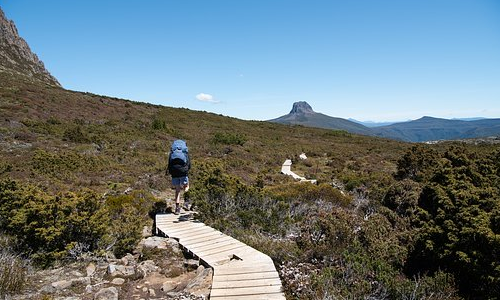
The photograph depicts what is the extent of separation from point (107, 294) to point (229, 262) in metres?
1.68

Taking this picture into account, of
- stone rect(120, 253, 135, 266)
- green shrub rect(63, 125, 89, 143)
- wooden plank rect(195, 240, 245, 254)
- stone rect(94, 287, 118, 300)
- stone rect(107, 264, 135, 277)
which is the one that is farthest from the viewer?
green shrub rect(63, 125, 89, 143)

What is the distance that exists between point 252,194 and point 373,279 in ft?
14.1

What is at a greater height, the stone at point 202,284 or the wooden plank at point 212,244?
the wooden plank at point 212,244

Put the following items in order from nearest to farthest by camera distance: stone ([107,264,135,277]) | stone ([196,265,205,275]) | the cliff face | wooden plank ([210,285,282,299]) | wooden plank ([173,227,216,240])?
1. wooden plank ([210,285,282,299])
2. stone ([107,264,135,277])
3. stone ([196,265,205,275])
4. wooden plank ([173,227,216,240])
5. the cliff face

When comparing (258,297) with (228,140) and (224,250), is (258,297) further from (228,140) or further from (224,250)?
(228,140)

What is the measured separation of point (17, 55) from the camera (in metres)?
61.6

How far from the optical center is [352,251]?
4973 mm

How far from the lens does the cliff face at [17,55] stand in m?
56.2

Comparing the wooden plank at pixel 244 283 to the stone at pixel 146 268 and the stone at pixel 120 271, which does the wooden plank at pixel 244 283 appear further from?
the stone at pixel 120 271

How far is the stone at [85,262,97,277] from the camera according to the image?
4.74 m

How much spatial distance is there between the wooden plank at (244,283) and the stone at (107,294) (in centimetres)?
124

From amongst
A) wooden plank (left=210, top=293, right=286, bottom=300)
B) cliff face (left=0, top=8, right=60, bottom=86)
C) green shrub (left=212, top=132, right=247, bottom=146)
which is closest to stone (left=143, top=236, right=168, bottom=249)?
wooden plank (left=210, top=293, right=286, bottom=300)

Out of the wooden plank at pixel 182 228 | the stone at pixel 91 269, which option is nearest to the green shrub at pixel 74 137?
the wooden plank at pixel 182 228

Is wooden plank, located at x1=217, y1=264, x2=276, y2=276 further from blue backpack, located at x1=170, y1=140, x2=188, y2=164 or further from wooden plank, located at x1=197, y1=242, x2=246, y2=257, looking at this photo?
blue backpack, located at x1=170, y1=140, x2=188, y2=164
